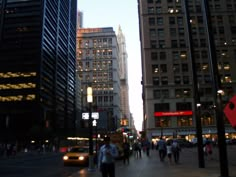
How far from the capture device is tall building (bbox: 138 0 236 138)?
7400cm

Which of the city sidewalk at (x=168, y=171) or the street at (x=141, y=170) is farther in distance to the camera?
the street at (x=141, y=170)

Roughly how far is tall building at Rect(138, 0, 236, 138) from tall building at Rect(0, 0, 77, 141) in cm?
3065

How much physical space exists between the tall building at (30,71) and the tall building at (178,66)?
101 ft

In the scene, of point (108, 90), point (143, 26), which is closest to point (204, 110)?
point (143, 26)

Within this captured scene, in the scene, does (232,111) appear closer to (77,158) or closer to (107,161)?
(107,161)

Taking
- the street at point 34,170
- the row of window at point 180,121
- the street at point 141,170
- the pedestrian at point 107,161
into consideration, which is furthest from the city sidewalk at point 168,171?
the row of window at point 180,121

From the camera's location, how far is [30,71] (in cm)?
9619

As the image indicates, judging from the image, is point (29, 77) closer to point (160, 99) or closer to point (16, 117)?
point (16, 117)

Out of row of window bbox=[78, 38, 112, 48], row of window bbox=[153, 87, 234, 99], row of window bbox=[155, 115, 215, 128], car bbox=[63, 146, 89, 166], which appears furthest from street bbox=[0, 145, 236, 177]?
row of window bbox=[78, 38, 112, 48]

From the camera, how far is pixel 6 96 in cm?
9612

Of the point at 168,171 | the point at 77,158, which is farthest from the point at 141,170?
the point at 77,158

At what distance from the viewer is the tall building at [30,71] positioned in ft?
303

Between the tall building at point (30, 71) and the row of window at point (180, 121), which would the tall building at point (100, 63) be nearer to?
the tall building at point (30, 71)

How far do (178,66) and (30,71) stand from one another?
45418 millimetres
